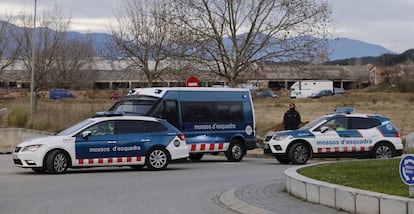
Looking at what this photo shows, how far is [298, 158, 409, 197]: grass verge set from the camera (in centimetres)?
1145

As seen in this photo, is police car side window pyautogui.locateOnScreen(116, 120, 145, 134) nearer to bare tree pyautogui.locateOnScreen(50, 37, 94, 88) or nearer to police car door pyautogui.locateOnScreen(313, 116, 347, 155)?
police car door pyautogui.locateOnScreen(313, 116, 347, 155)

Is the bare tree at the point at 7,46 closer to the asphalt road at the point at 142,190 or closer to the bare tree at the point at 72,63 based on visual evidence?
the bare tree at the point at 72,63

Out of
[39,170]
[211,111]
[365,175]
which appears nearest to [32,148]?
[39,170]

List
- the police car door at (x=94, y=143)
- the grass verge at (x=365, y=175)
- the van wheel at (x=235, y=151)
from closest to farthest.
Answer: the grass verge at (x=365, y=175)
the police car door at (x=94, y=143)
the van wheel at (x=235, y=151)

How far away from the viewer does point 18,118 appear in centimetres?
3559

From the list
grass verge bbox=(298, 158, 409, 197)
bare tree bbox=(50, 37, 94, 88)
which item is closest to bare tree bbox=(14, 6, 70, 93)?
bare tree bbox=(50, 37, 94, 88)

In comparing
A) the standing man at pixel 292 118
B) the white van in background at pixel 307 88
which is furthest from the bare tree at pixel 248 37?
the white van in background at pixel 307 88

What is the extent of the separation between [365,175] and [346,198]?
9.25ft

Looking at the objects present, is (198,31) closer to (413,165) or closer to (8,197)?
(8,197)

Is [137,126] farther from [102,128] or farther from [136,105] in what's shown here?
[136,105]

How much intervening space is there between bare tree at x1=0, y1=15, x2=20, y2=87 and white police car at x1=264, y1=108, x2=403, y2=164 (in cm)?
2759

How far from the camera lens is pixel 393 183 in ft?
39.3

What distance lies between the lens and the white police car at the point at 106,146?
18500 mm

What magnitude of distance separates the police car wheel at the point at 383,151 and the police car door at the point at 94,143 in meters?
8.83
